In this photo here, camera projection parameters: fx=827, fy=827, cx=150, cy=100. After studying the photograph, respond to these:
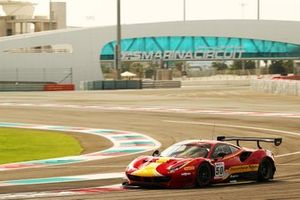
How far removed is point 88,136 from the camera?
30.8 m

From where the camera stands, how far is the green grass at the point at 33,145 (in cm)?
2472

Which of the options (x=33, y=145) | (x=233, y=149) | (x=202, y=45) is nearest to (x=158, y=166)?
(x=233, y=149)

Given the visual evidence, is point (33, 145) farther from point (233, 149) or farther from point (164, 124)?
point (233, 149)

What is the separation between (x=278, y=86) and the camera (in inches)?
2323

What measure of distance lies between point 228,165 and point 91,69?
72.4 metres

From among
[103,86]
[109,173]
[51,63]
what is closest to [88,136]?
[109,173]

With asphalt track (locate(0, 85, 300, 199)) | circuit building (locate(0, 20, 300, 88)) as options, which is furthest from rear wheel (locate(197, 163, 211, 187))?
circuit building (locate(0, 20, 300, 88))

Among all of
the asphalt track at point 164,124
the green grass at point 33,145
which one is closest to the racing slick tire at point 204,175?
the asphalt track at point 164,124

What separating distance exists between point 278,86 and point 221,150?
42047 millimetres

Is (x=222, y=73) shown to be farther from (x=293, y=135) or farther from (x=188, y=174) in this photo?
(x=188, y=174)

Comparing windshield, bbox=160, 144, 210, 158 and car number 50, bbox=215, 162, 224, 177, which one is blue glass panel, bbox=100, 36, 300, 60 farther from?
car number 50, bbox=215, 162, 224, 177

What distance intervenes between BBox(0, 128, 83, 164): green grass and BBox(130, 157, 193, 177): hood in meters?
7.32

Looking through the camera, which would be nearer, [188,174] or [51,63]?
[188,174]

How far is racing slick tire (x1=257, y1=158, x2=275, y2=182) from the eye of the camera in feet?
59.4
